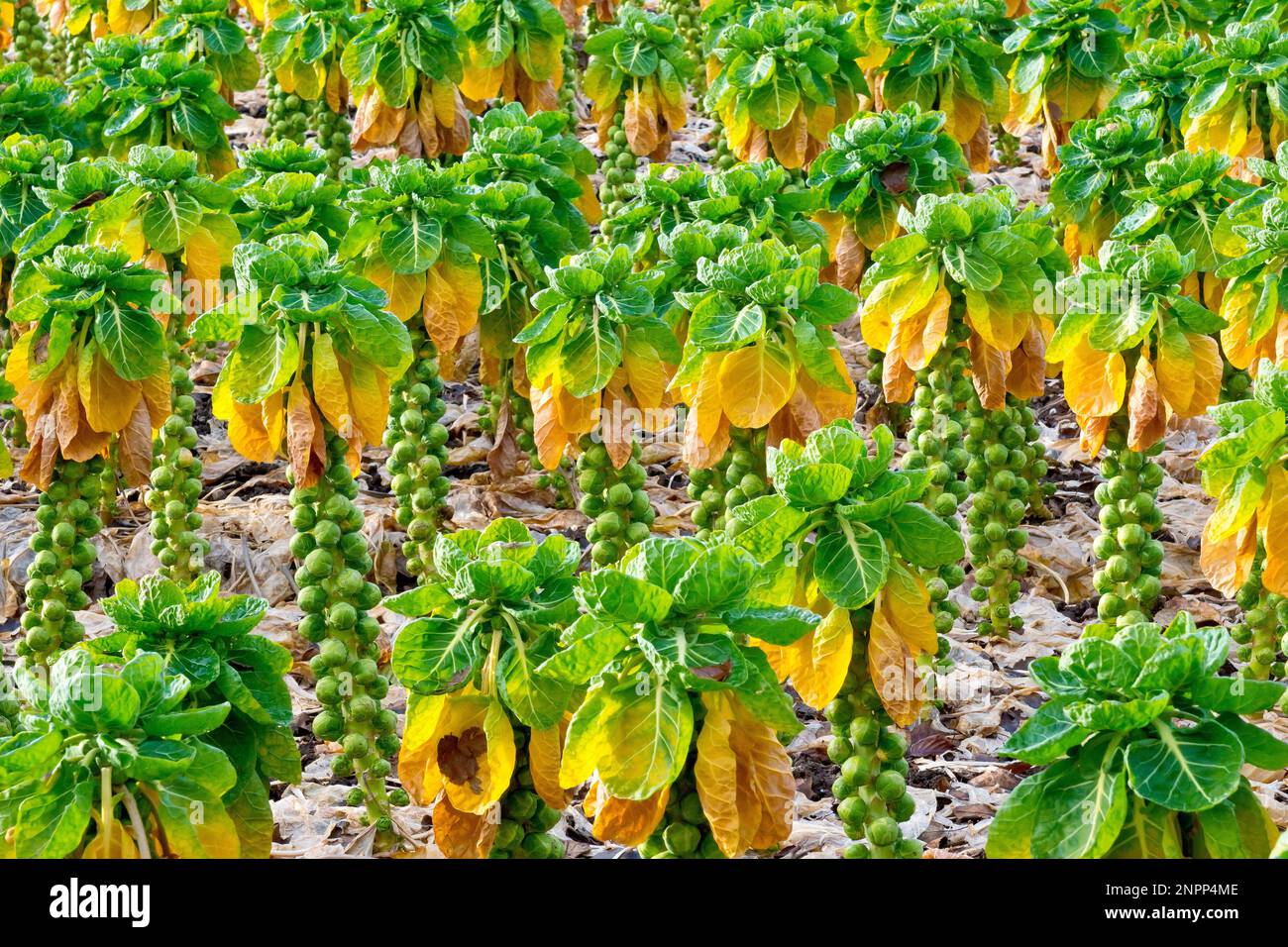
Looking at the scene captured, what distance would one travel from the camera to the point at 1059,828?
2287 millimetres

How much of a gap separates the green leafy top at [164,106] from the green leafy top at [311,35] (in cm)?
58

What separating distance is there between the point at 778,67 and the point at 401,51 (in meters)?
1.38

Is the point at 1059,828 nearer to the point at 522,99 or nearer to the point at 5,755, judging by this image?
the point at 5,755

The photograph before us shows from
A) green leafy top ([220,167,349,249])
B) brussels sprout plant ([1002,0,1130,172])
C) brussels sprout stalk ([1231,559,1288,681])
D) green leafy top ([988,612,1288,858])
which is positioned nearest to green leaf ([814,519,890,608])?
green leafy top ([988,612,1288,858])

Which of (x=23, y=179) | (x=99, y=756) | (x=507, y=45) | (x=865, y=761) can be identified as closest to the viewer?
(x=99, y=756)

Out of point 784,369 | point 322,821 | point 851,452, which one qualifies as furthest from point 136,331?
point 851,452

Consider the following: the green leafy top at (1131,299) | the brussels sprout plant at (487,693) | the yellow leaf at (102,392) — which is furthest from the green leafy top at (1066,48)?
the brussels sprout plant at (487,693)

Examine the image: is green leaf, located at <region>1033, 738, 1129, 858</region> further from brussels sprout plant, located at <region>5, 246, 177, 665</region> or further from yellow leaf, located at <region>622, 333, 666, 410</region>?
brussels sprout plant, located at <region>5, 246, 177, 665</region>

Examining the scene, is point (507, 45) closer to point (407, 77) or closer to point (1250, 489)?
point (407, 77)

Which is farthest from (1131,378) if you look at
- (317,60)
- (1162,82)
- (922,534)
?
(317,60)

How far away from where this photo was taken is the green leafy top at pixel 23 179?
4672 millimetres

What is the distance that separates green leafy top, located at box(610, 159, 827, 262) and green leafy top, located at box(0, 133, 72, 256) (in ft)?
5.92

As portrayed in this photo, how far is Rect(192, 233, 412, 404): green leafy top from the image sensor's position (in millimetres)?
3369

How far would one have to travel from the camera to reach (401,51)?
17.9 ft
